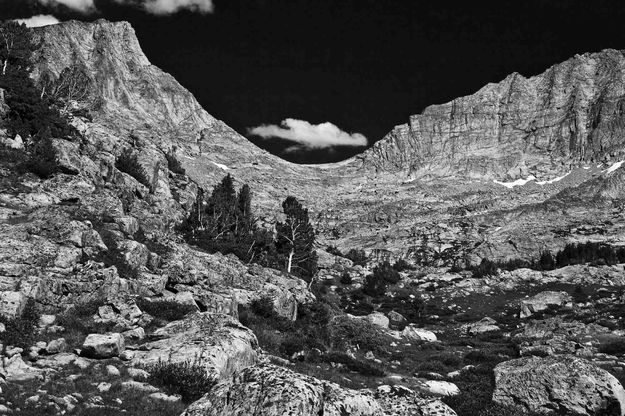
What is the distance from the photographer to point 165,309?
2309cm

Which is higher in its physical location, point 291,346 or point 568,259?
point 568,259

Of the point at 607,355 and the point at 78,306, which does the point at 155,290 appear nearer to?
the point at 78,306

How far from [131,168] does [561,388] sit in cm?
5178

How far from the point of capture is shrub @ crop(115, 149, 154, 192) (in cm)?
5447

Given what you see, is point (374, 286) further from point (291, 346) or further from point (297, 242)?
point (291, 346)

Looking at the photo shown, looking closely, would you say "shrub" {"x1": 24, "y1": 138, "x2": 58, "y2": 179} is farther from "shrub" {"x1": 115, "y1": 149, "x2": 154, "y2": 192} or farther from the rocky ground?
"shrub" {"x1": 115, "y1": 149, "x2": 154, "y2": 192}

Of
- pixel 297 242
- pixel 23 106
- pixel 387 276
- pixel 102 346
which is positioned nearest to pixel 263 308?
pixel 102 346

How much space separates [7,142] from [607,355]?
4817 cm

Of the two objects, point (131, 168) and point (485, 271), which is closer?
point (131, 168)

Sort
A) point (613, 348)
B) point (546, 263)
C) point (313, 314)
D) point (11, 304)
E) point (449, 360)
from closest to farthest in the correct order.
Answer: point (11, 304), point (449, 360), point (613, 348), point (313, 314), point (546, 263)

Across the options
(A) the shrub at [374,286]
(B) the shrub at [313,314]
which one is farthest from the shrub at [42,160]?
(A) the shrub at [374,286]

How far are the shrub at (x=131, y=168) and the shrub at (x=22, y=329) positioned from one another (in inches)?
1557

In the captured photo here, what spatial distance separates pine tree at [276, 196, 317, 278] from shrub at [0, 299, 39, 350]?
47.0m

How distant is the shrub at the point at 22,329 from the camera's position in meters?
14.6
